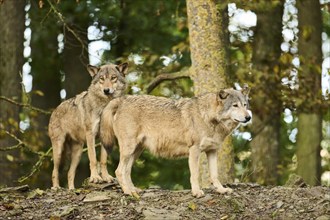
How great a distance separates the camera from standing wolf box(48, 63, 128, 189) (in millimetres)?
14633

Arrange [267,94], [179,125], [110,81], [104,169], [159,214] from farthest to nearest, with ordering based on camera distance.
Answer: [267,94], [110,81], [104,169], [179,125], [159,214]

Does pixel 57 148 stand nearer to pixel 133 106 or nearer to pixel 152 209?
pixel 133 106

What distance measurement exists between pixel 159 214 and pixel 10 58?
9.41m

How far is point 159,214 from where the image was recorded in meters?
11.8

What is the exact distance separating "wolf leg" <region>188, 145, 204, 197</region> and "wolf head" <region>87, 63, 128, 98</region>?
253 cm

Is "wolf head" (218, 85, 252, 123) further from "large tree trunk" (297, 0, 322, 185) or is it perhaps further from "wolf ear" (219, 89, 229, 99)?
"large tree trunk" (297, 0, 322, 185)

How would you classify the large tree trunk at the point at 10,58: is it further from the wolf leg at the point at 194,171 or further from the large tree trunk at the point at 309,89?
the wolf leg at the point at 194,171

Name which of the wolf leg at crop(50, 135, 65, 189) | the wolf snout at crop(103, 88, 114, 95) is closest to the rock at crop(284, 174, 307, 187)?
the wolf snout at crop(103, 88, 114, 95)

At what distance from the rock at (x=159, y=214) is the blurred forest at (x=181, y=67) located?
353cm

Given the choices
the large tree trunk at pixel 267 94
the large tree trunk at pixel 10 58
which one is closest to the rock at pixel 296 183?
the large tree trunk at pixel 267 94

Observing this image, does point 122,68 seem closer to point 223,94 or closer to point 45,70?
point 223,94

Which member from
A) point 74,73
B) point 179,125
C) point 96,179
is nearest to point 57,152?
point 96,179

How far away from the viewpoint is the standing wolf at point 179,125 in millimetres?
12766

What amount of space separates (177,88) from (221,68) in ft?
27.3
